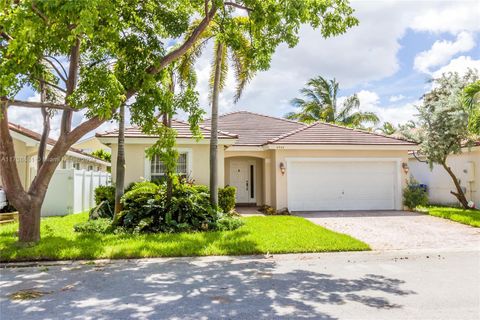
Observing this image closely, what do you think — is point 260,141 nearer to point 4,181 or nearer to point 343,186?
point 343,186

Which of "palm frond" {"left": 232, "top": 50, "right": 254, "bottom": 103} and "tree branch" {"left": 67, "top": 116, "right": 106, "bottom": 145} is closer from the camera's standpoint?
"tree branch" {"left": 67, "top": 116, "right": 106, "bottom": 145}

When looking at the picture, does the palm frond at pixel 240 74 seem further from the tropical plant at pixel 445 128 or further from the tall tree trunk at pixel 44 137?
the tropical plant at pixel 445 128

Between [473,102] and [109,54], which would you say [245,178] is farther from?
[109,54]

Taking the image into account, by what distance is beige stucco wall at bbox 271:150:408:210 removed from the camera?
17.5 metres

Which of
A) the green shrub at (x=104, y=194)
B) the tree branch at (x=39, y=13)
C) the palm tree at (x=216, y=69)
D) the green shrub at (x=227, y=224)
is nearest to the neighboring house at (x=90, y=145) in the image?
the green shrub at (x=104, y=194)

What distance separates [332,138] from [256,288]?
1290cm

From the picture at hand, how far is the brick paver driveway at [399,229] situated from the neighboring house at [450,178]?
4461 mm

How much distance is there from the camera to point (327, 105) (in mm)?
32656

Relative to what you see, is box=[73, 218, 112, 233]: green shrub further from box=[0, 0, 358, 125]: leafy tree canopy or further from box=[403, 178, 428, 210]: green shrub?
box=[403, 178, 428, 210]: green shrub

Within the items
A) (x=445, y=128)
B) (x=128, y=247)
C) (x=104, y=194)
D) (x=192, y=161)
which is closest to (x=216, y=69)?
(x=192, y=161)

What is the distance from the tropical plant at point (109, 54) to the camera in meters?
7.39

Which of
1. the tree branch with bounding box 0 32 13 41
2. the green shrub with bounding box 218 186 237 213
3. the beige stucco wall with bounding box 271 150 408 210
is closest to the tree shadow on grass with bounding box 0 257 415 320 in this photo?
the tree branch with bounding box 0 32 13 41

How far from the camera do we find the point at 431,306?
5449 millimetres

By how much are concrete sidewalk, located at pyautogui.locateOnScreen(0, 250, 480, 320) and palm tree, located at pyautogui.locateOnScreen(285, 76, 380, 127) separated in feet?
80.7
